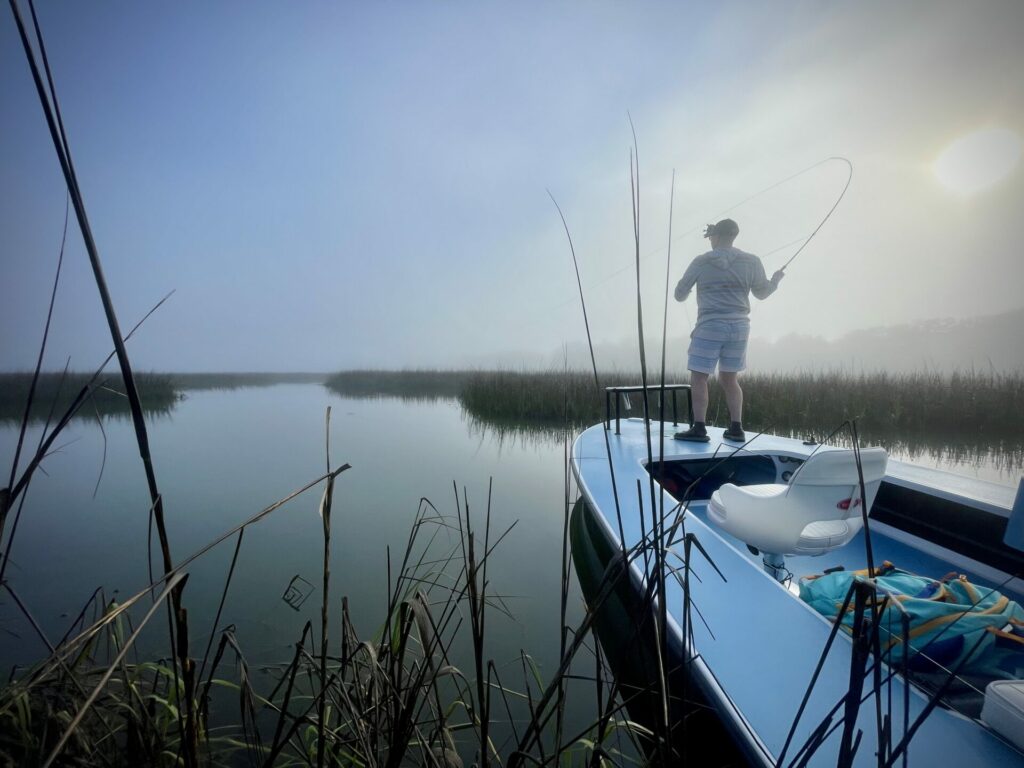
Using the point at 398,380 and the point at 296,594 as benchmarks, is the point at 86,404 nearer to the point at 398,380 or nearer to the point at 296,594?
the point at 398,380

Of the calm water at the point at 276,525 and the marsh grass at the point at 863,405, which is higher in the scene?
the marsh grass at the point at 863,405

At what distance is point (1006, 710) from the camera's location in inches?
28.8

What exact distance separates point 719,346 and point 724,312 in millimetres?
248

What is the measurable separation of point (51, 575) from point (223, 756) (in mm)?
2092

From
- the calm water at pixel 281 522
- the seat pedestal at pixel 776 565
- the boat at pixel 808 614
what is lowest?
the calm water at pixel 281 522

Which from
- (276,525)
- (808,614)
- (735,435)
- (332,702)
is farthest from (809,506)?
(276,525)

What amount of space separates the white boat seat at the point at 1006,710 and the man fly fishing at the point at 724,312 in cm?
218

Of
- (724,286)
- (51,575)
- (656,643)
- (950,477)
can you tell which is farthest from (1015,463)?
(51,575)

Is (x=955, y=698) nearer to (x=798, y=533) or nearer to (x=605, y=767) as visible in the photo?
(x=798, y=533)

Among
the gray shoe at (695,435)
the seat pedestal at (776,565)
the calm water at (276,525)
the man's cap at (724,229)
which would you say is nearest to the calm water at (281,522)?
the calm water at (276,525)

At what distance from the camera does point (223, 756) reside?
1.22 meters

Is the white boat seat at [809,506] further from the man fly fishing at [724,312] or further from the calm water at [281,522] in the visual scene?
the man fly fishing at [724,312]

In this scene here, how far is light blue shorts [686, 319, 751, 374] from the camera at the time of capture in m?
2.94

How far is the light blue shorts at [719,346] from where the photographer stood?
2939 millimetres
